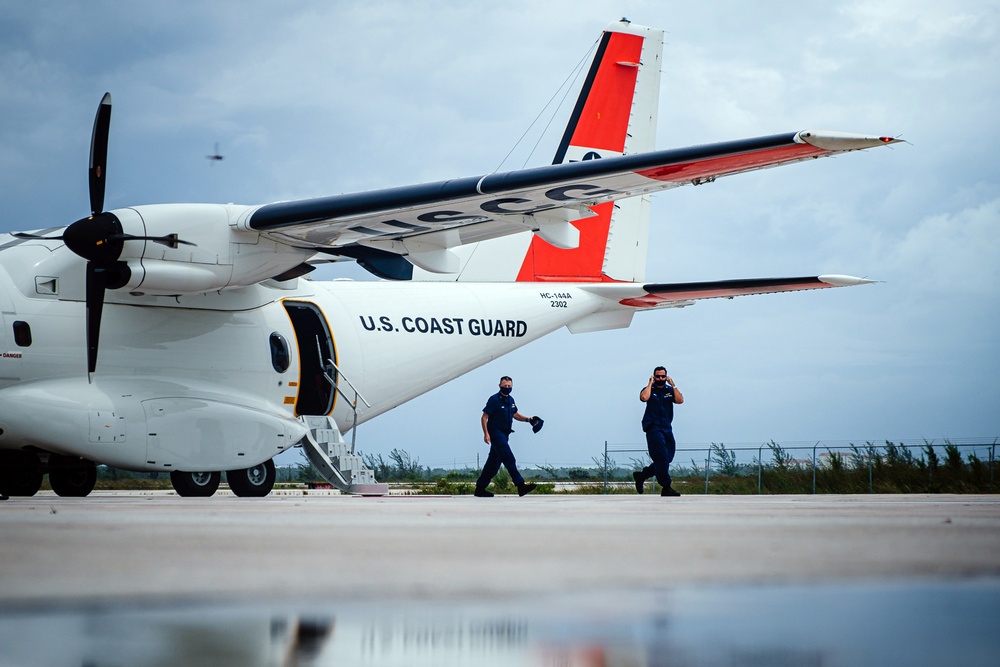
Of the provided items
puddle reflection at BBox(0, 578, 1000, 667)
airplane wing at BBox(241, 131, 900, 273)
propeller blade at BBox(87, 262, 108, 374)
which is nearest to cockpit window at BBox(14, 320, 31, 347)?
propeller blade at BBox(87, 262, 108, 374)

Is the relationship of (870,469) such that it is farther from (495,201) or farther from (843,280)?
(495,201)

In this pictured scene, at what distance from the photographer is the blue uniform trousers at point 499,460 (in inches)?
512

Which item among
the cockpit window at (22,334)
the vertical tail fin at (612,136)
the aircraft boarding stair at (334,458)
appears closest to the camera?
the cockpit window at (22,334)

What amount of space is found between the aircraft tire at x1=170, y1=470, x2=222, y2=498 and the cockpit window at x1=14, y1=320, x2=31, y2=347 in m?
2.27

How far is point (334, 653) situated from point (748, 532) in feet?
11.4

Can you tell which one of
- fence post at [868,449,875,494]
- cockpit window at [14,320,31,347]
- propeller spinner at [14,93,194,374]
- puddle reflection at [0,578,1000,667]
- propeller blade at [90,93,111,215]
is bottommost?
puddle reflection at [0,578,1000,667]

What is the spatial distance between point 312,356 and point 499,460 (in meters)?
2.83

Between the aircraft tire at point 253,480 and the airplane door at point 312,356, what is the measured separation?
84 centimetres

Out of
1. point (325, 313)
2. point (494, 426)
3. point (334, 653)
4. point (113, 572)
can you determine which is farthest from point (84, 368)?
point (334, 653)

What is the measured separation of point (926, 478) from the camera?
16734mm

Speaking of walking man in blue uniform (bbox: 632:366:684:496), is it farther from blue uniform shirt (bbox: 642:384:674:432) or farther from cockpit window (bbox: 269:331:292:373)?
cockpit window (bbox: 269:331:292:373)

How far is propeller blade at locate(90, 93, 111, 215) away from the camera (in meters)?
11.5

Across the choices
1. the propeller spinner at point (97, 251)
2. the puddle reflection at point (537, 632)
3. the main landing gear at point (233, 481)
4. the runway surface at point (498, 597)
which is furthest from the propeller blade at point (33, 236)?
the puddle reflection at point (537, 632)

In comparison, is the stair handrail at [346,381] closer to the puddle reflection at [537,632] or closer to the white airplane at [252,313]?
the white airplane at [252,313]
